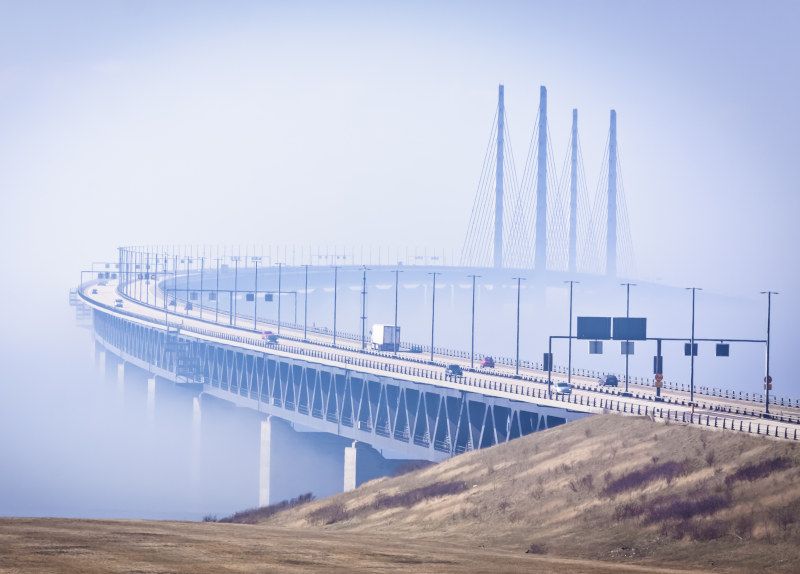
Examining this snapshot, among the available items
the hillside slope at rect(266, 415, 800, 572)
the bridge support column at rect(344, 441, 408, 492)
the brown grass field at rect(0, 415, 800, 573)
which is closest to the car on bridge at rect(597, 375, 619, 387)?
the bridge support column at rect(344, 441, 408, 492)

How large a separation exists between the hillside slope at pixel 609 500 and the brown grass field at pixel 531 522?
3.5 inches

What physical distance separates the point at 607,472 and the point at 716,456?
Result: 5225mm

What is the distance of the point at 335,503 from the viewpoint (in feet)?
254

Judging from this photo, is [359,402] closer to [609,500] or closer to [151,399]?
[609,500]

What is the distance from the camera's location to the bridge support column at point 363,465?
346 ft

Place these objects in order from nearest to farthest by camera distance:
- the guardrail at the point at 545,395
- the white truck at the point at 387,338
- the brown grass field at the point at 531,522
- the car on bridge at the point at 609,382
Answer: the brown grass field at the point at 531,522, the guardrail at the point at 545,395, the car on bridge at the point at 609,382, the white truck at the point at 387,338

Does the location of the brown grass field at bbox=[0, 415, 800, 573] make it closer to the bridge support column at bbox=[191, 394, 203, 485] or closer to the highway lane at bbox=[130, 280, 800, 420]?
the highway lane at bbox=[130, 280, 800, 420]

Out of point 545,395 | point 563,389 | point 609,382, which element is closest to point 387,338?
point 609,382

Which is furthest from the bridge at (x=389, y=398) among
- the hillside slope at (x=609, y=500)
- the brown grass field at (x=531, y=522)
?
the brown grass field at (x=531, y=522)

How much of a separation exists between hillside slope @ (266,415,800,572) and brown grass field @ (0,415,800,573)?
9 centimetres

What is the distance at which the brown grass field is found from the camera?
44.4m

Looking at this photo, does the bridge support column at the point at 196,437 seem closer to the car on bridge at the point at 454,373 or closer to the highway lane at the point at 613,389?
the highway lane at the point at 613,389

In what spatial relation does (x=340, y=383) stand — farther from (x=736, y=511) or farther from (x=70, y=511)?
(x=736, y=511)

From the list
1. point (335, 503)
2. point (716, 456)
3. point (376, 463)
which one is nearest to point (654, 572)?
point (716, 456)
